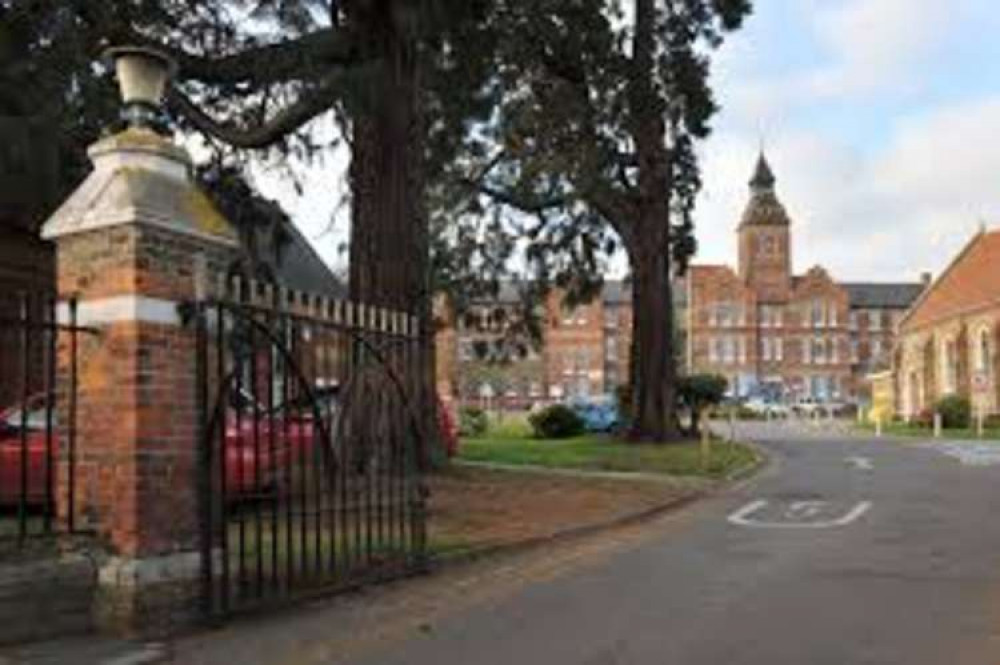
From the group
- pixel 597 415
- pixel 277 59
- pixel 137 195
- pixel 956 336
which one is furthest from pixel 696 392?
pixel 956 336

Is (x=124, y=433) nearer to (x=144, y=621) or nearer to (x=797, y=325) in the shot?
(x=144, y=621)

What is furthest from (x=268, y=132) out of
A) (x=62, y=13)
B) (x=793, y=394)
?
(x=793, y=394)

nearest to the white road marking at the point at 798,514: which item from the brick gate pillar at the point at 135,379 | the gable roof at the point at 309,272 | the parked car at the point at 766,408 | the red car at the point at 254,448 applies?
the red car at the point at 254,448

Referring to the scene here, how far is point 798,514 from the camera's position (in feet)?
76.3

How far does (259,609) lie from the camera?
12.8 meters

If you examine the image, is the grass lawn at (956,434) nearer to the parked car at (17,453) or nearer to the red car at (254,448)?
the parked car at (17,453)

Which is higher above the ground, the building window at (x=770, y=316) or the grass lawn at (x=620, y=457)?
the building window at (x=770, y=316)

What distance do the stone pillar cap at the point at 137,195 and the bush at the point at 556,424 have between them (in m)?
40.2

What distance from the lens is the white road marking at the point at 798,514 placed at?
843 inches

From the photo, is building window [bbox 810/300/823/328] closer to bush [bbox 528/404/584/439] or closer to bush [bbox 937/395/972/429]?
bush [bbox 937/395/972/429]

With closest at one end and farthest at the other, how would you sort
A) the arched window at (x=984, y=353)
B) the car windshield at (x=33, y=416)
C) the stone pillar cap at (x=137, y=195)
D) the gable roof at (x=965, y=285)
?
the stone pillar cap at (x=137, y=195) < the car windshield at (x=33, y=416) < the arched window at (x=984, y=353) < the gable roof at (x=965, y=285)

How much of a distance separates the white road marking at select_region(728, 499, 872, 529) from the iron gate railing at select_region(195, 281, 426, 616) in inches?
276

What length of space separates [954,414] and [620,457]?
4432 cm

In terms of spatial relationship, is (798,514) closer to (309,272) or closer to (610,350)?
(309,272)
